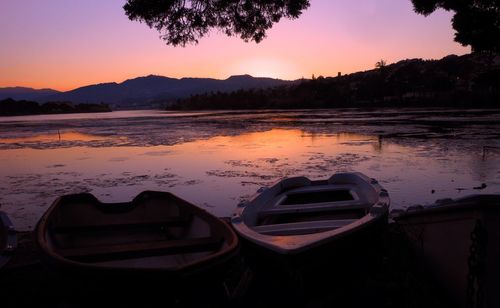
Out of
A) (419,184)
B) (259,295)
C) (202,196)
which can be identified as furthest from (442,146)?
(259,295)

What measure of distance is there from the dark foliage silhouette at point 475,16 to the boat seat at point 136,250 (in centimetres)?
651

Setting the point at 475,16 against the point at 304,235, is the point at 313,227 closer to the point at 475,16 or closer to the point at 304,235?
the point at 304,235

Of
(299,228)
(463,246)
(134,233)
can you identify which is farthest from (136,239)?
(463,246)

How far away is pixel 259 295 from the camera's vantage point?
504 cm

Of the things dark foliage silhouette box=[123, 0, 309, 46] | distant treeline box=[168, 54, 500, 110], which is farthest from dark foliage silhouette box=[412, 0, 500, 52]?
distant treeline box=[168, 54, 500, 110]

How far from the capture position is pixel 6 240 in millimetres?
5562

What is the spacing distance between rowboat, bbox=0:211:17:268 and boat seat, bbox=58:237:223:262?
1445 millimetres

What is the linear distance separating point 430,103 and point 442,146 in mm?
49532

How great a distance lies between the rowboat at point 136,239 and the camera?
3.49 meters

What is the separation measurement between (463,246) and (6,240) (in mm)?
5467

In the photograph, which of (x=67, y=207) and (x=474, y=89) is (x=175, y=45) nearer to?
(x=67, y=207)

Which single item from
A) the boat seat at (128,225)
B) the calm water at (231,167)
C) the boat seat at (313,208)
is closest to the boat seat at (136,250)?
the boat seat at (128,225)

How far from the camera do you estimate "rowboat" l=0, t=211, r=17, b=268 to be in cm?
523

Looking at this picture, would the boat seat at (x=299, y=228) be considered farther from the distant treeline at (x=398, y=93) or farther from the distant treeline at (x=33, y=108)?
the distant treeline at (x=33, y=108)
